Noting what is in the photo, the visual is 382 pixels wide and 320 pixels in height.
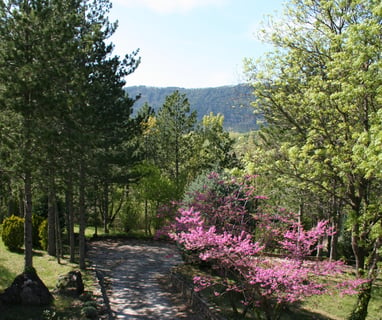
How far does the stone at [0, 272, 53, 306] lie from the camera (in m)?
8.93

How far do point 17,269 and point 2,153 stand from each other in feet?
17.4

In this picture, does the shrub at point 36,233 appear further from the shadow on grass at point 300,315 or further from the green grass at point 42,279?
the shadow on grass at point 300,315

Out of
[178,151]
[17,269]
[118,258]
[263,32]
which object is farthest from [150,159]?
[263,32]

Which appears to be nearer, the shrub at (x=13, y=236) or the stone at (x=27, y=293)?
the stone at (x=27, y=293)

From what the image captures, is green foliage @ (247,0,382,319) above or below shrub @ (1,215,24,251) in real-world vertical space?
above

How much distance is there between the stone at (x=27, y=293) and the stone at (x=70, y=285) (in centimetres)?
82

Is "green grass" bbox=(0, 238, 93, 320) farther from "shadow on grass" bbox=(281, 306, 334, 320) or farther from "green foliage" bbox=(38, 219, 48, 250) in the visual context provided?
"shadow on grass" bbox=(281, 306, 334, 320)

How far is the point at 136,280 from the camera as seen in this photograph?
14.7 meters

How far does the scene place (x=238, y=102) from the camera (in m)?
11.3

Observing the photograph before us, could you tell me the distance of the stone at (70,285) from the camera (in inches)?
407

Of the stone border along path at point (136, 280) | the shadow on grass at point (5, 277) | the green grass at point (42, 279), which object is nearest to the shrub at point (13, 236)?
the green grass at point (42, 279)

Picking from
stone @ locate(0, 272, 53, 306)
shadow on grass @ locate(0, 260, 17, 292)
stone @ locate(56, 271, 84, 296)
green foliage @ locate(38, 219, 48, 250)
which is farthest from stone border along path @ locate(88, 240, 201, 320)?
shadow on grass @ locate(0, 260, 17, 292)

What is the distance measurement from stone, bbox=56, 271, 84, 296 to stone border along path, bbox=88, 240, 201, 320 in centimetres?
89

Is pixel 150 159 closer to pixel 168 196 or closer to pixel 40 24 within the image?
pixel 168 196
